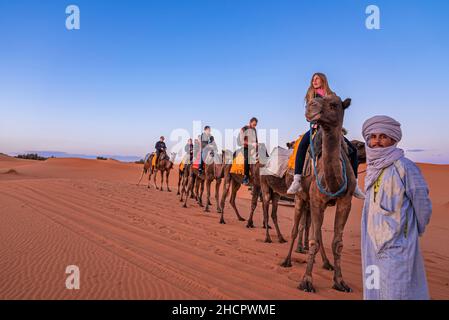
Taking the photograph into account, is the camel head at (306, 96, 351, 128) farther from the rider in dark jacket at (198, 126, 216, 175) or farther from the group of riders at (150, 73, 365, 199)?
the rider in dark jacket at (198, 126, 216, 175)

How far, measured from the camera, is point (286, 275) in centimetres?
557

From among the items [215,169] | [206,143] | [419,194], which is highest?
[206,143]

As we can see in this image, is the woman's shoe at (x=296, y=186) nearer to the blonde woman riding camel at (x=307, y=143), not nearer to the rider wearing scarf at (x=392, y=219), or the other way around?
the blonde woman riding camel at (x=307, y=143)

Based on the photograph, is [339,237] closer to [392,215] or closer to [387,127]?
[392,215]

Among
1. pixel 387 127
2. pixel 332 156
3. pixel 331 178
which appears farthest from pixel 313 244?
pixel 387 127

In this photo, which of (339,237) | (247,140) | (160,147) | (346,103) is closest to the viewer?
(346,103)

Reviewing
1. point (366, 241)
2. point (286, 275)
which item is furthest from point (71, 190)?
point (366, 241)

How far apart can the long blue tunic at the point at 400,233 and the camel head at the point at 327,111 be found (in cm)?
143

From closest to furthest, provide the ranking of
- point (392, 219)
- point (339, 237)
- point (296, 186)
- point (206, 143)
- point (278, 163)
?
point (392, 219) → point (339, 237) → point (296, 186) → point (278, 163) → point (206, 143)

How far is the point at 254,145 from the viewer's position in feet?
35.0

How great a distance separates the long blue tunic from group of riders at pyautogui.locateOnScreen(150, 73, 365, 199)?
1.90 m

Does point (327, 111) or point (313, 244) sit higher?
point (327, 111)

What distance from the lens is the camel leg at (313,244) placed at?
16.0ft

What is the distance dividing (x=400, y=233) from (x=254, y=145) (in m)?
7.69
